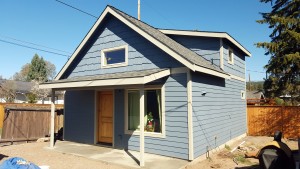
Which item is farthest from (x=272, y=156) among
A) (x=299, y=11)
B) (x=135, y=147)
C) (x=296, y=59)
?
(x=299, y=11)

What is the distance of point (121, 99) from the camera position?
10312 millimetres

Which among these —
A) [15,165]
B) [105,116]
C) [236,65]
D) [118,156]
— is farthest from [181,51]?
[15,165]

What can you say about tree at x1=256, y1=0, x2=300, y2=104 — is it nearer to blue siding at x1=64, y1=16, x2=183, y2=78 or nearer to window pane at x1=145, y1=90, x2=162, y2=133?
blue siding at x1=64, y1=16, x2=183, y2=78

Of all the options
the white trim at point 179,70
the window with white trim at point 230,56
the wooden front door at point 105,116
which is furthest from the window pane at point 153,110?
the window with white trim at point 230,56

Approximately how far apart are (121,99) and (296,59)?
8897mm

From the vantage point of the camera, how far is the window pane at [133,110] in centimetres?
988

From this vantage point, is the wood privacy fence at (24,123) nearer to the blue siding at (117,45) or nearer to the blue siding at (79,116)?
the blue siding at (79,116)

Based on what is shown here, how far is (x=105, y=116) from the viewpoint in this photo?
11141mm

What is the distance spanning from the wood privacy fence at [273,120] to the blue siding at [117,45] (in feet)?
28.5

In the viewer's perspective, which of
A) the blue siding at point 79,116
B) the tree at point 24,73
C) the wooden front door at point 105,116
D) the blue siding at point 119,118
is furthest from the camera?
the tree at point 24,73

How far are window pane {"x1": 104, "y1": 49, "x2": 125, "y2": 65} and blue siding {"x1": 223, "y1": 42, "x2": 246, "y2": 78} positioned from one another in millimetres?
4549

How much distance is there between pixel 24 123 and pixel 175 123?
8.14 m

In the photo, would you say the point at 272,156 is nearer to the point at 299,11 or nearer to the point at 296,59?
the point at 296,59

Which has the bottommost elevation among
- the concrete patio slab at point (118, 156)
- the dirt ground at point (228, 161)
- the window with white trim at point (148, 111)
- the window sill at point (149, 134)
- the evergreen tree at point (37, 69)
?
the dirt ground at point (228, 161)
